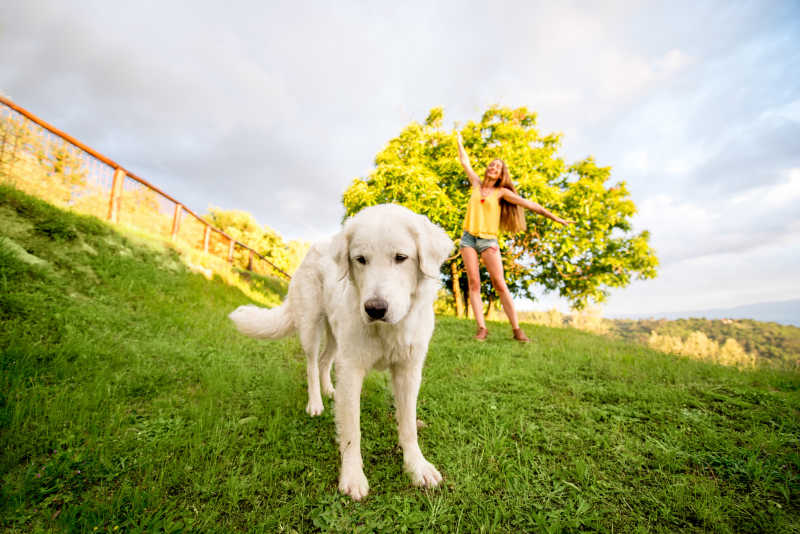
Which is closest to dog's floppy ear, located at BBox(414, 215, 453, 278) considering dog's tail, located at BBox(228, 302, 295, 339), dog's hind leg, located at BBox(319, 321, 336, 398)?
dog's hind leg, located at BBox(319, 321, 336, 398)

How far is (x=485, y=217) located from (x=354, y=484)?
13.9 ft

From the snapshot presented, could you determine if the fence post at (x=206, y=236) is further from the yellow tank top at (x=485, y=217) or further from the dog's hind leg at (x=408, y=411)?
the dog's hind leg at (x=408, y=411)

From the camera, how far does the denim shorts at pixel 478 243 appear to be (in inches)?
193

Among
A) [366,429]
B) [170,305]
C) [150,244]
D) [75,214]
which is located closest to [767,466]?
[366,429]

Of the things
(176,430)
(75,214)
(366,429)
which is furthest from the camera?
(75,214)

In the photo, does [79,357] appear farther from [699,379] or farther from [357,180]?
[357,180]

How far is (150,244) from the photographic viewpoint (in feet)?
24.9

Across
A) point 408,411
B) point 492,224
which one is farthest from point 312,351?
point 492,224

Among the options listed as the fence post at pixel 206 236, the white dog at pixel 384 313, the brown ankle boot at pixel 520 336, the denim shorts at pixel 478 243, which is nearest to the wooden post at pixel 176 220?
the fence post at pixel 206 236

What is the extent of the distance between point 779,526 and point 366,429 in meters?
2.45

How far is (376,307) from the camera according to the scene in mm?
1697

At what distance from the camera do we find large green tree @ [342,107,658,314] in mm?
12047

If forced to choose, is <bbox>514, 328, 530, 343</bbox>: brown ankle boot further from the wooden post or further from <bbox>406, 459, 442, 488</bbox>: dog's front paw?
the wooden post

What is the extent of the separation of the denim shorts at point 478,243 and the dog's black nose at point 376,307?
142 inches
